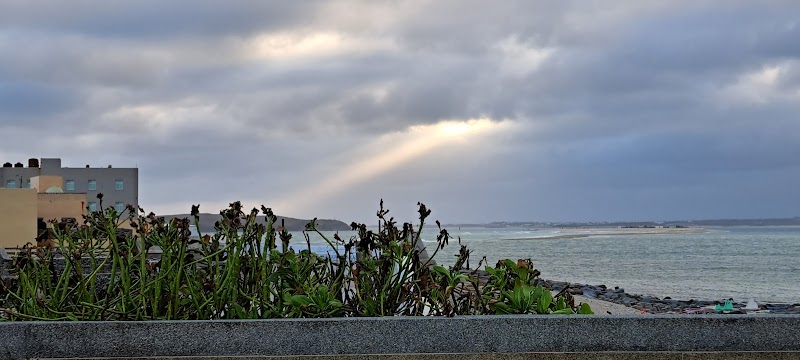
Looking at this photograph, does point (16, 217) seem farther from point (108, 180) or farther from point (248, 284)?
point (108, 180)

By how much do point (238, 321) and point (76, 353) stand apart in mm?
702

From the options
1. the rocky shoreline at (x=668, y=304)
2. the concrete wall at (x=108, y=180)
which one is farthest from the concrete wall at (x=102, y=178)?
the rocky shoreline at (x=668, y=304)

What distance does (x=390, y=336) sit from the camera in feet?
11.2

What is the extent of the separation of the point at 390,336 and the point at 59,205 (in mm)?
38149

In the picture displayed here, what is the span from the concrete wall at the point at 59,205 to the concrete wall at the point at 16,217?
404 inches

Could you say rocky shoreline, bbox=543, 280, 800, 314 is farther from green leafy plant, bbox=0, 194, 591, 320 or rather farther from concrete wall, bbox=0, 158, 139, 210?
concrete wall, bbox=0, 158, 139, 210

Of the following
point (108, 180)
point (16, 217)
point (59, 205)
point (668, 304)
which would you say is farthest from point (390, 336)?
point (108, 180)

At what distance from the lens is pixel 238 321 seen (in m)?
3.45

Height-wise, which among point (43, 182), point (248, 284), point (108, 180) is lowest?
point (248, 284)

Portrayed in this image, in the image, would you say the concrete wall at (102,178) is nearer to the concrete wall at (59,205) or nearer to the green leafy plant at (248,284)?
the concrete wall at (59,205)

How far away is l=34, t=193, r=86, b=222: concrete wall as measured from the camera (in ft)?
122

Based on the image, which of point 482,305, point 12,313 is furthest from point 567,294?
point 12,313

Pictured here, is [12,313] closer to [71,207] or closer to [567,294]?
[567,294]

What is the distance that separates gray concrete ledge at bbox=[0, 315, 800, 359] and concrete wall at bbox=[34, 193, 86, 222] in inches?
1419
